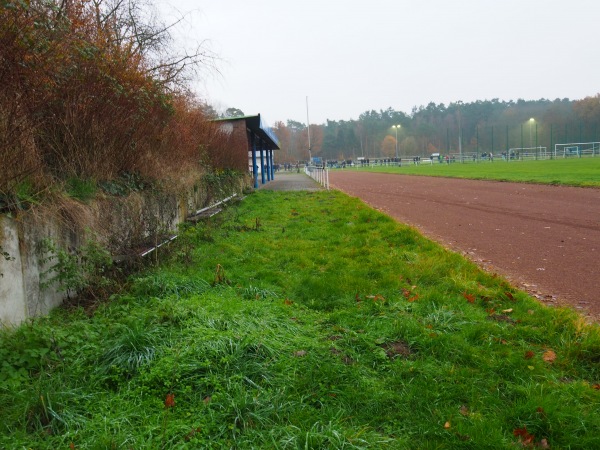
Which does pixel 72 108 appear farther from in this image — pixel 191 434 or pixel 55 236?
pixel 191 434

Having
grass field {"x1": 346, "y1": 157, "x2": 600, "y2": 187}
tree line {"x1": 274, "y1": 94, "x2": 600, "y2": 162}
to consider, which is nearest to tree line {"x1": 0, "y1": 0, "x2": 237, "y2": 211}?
grass field {"x1": 346, "y1": 157, "x2": 600, "y2": 187}

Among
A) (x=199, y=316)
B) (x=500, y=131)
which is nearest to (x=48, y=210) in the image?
(x=199, y=316)

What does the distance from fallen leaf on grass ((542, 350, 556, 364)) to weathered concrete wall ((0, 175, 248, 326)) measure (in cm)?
409

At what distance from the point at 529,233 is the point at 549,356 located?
5502mm

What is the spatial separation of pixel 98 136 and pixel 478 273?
5.12m

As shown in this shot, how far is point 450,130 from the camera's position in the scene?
11481 centimetres

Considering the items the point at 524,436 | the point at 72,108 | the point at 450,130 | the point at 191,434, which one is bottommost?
the point at 524,436

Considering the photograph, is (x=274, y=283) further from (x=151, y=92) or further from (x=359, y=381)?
(x=151, y=92)

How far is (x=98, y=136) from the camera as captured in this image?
5789 millimetres

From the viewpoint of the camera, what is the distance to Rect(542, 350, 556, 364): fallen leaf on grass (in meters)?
3.31

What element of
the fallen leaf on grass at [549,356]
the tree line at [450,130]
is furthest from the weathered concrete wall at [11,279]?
the tree line at [450,130]

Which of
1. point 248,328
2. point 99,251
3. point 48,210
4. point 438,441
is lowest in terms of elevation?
point 438,441

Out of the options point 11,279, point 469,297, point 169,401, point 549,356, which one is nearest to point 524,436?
point 549,356

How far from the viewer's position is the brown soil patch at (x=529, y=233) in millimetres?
5262
